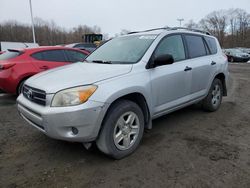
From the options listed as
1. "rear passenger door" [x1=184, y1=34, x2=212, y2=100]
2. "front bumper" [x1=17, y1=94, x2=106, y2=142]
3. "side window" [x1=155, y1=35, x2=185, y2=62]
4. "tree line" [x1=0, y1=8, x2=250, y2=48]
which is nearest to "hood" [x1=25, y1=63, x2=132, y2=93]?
"front bumper" [x1=17, y1=94, x2=106, y2=142]

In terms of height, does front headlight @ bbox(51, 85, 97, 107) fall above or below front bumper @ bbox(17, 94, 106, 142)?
above

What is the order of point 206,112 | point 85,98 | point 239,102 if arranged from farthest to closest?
point 239,102 < point 206,112 < point 85,98

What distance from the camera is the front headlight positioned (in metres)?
2.64

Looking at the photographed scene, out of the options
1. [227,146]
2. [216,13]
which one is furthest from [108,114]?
[216,13]

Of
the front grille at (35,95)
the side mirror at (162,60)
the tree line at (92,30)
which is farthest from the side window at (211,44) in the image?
the tree line at (92,30)

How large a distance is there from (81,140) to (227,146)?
2193mm

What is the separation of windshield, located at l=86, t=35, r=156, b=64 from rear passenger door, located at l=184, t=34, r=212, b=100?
100 centimetres

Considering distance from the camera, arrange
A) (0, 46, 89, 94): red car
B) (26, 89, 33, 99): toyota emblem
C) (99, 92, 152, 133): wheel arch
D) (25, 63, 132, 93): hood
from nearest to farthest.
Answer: (25, 63, 132, 93): hood → (26, 89, 33, 99): toyota emblem → (99, 92, 152, 133): wheel arch → (0, 46, 89, 94): red car

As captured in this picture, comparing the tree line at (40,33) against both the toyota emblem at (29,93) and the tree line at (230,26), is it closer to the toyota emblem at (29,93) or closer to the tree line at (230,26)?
the tree line at (230,26)

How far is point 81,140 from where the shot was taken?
107 inches

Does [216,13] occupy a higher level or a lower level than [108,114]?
higher

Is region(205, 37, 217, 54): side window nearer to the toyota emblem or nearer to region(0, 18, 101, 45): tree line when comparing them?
the toyota emblem

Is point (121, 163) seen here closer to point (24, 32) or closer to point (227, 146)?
point (227, 146)

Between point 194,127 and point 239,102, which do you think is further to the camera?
point 239,102
